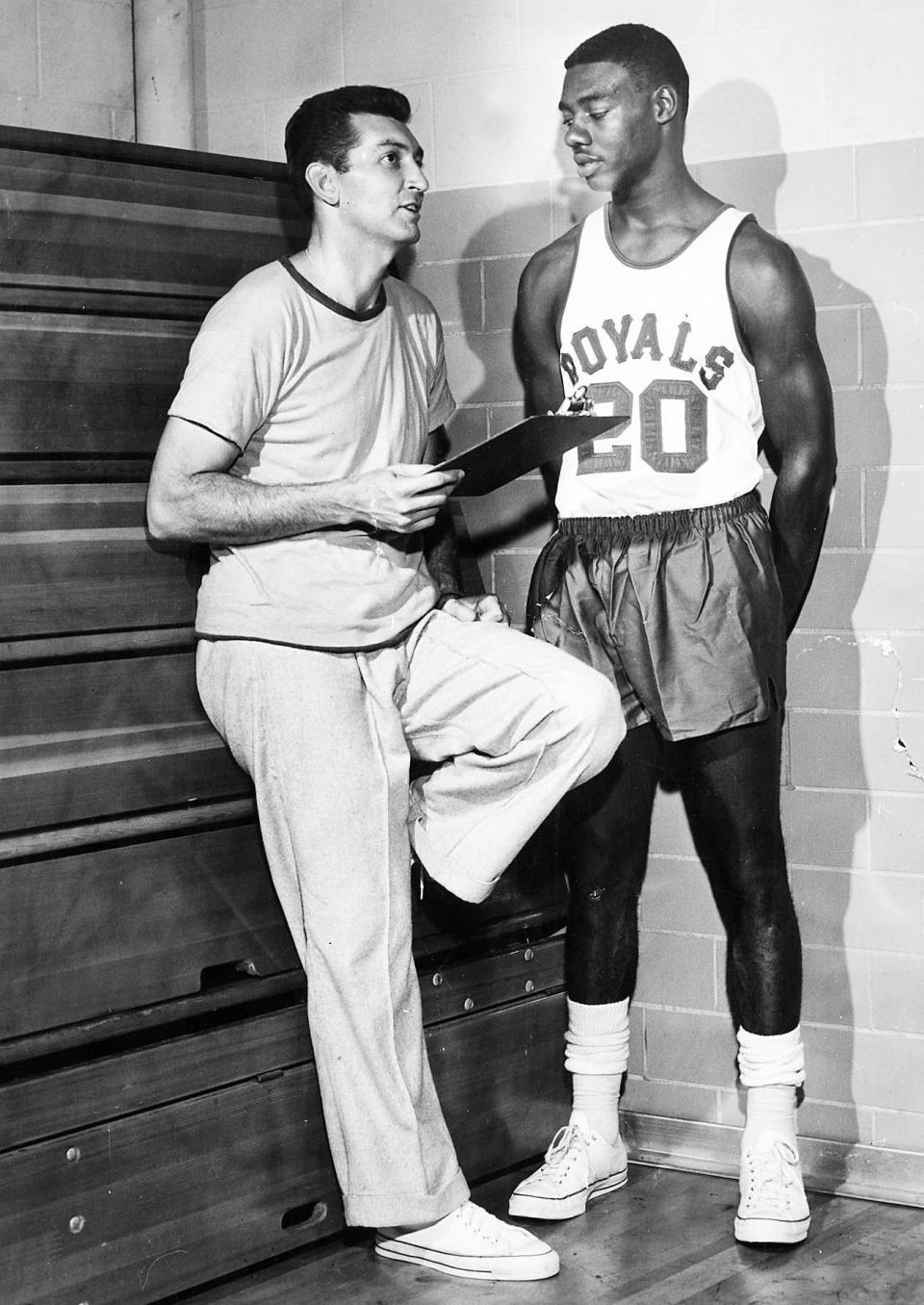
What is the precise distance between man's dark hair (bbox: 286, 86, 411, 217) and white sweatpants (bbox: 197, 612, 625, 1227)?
2.81 ft

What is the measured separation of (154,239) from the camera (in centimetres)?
301

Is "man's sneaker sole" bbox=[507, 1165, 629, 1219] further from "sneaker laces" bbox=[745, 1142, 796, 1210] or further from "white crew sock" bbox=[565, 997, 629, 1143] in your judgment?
"sneaker laces" bbox=[745, 1142, 796, 1210]

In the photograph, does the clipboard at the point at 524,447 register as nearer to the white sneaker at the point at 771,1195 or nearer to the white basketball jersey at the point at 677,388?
the white basketball jersey at the point at 677,388

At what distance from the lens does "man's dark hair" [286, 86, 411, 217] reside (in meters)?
3.03

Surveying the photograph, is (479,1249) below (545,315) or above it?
below

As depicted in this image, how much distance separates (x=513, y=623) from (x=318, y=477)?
796 mm

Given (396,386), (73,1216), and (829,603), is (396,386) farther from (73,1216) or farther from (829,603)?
(73,1216)

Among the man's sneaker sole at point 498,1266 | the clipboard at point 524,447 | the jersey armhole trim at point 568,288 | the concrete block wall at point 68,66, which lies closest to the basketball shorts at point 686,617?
the clipboard at point 524,447

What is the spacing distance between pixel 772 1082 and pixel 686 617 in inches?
32.4

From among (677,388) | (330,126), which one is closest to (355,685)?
(677,388)

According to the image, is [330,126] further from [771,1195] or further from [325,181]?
[771,1195]

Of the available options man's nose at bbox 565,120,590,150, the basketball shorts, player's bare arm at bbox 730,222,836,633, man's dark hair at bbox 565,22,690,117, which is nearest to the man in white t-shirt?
the basketball shorts

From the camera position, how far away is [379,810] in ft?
9.33

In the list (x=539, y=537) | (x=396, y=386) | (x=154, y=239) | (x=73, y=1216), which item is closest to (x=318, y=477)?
(x=396, y=386)
